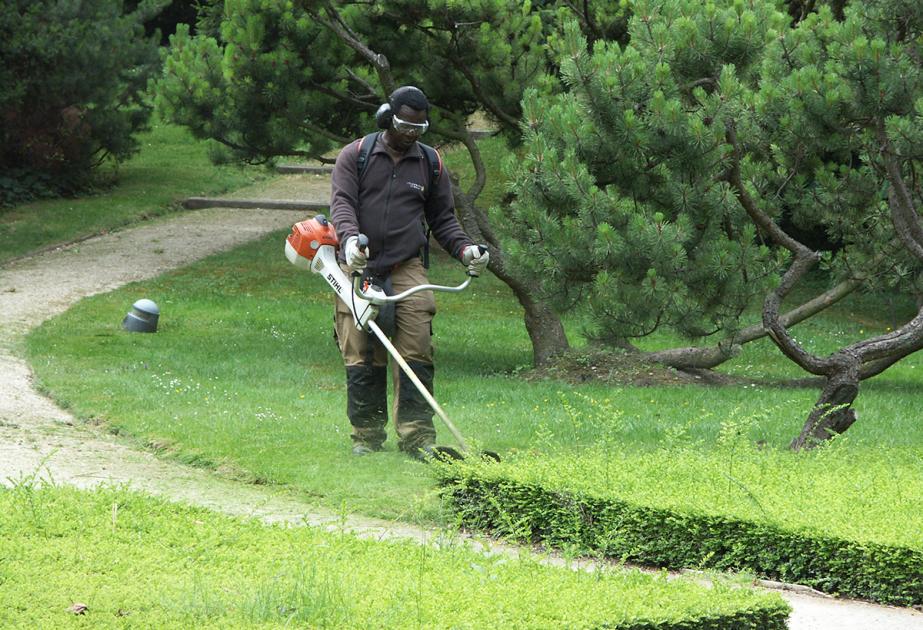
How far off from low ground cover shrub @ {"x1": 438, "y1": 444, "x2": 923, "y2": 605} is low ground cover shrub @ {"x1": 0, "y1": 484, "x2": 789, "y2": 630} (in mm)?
495

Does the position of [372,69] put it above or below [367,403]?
above

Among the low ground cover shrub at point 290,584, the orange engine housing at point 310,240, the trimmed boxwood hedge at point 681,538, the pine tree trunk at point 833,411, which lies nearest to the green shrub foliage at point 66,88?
the orange engine housing at point 310,240

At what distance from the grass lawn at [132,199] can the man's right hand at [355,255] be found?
8.79 metres

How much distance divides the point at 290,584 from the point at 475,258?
119 inches

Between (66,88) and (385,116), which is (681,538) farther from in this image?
(66,88)

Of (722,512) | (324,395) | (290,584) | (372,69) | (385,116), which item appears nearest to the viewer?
(290,584)

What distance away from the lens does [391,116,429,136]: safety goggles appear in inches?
281

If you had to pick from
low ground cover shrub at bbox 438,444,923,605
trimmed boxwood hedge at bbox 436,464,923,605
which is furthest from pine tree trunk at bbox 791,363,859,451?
trimmed boxwood hedge at bbox 436,464,923,605

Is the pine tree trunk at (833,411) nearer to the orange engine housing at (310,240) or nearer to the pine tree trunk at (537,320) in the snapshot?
the orange engine housing at (310,240)

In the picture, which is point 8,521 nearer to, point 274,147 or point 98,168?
point 274,147

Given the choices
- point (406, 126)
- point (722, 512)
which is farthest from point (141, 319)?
point (722, 512)

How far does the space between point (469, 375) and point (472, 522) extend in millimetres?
5680

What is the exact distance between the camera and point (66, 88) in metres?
19.5

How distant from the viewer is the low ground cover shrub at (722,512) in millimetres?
5168
